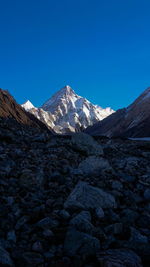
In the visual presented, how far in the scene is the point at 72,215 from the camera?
17.2 feet

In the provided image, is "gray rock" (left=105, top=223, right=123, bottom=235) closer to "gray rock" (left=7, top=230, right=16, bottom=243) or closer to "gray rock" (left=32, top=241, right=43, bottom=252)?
"gray rock" (left=32, top=241, right=43, bottom=252)

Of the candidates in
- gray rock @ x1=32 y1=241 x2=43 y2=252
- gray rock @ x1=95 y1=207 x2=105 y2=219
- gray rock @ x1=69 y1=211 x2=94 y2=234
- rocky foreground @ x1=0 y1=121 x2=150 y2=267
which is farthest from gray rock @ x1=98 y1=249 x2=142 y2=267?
gray rock @ x1=95 y1=207 x2=105 y2=219

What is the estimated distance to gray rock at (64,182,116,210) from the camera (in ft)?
18.3

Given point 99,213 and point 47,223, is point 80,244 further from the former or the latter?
point 99,213

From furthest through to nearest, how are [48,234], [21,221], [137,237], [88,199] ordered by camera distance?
[88,199] → [21,221] → [137,237] → [48,234]

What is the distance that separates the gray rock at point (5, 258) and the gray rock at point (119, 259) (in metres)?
1.21

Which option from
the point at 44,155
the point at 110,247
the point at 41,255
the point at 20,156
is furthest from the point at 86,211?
the point at 44,155

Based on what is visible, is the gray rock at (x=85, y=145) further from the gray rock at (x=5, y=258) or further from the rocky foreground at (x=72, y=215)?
the gray rock at (x=5, y=258)

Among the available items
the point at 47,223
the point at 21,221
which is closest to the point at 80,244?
the point at 47,223

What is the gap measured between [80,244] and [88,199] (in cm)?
177

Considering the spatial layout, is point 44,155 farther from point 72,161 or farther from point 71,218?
point 71,218

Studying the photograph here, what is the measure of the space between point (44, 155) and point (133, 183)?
3.98 m

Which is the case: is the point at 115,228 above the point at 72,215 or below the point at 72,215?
below

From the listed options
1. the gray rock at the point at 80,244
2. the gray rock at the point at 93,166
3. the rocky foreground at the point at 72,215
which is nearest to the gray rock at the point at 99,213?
the rocky foreground at the point at 72,215
